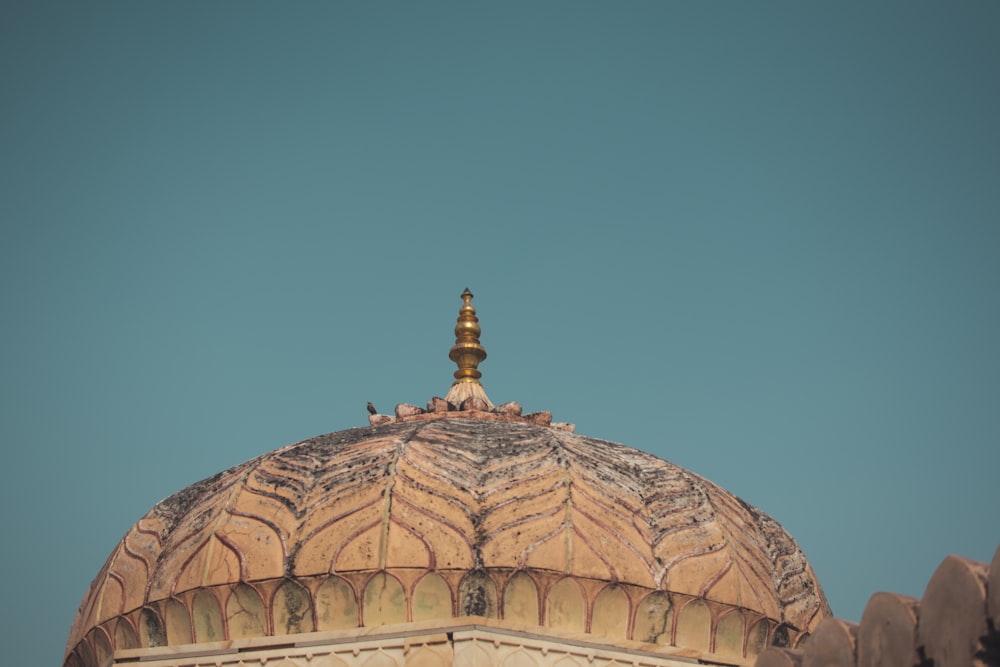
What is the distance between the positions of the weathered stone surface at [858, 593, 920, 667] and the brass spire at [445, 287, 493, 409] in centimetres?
602

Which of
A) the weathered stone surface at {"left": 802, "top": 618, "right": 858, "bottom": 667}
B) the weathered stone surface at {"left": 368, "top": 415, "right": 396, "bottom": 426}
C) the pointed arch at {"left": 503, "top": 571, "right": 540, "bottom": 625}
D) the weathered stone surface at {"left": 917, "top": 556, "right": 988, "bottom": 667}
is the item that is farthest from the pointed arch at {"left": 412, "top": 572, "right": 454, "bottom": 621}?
the weathered stone surface at {"left": 917, "top": 556, "right": 988, "bottom": 667}

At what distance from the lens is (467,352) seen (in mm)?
10547

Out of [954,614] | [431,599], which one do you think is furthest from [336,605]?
[954,614]

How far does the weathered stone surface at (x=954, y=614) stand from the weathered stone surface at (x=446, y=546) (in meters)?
3.38

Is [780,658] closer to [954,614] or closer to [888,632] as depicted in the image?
[888,632]

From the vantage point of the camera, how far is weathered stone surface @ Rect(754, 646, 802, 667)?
487 cm

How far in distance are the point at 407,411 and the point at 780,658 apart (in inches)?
189

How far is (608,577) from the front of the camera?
714cm

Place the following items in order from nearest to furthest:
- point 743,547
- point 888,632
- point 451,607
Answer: point 888,632 → point 451,607 → point 743,547

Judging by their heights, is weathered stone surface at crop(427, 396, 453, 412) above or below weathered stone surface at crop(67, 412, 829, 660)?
above

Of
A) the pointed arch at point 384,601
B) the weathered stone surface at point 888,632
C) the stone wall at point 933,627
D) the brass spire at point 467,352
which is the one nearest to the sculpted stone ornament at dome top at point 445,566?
the pointed arch at point 384,601

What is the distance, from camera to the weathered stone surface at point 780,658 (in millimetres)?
4871

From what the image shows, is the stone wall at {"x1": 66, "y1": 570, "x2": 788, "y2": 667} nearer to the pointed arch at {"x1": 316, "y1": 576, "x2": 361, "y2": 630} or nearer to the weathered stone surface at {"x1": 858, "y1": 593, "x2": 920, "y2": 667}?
the pointed arch at {"x1": 316, "y1": 576, "x2": 361, "y2": 630}

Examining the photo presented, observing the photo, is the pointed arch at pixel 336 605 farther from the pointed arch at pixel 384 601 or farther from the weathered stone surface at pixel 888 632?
the weathered stone surface at pixel 888 632
